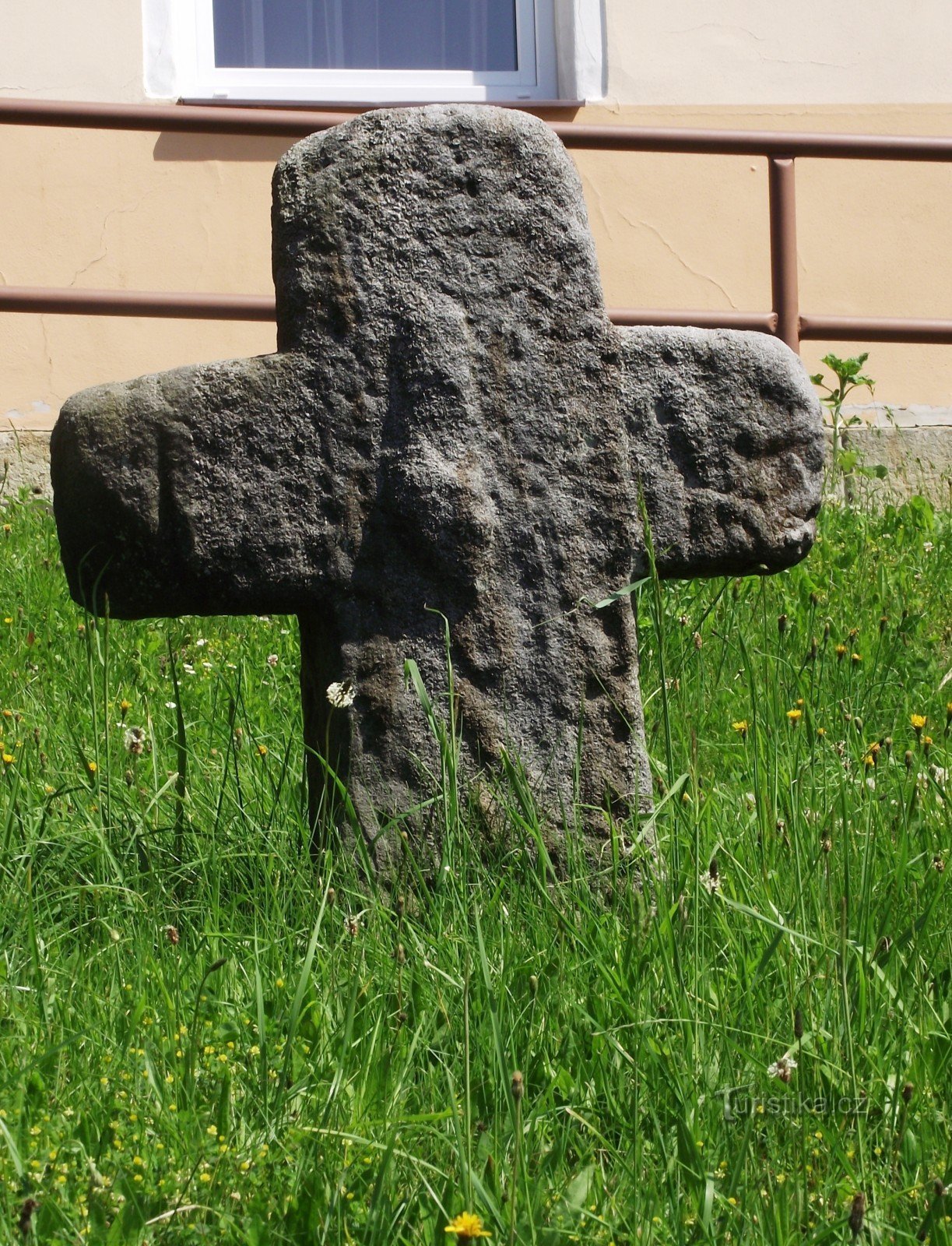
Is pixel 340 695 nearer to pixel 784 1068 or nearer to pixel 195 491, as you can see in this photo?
pixel 195 491

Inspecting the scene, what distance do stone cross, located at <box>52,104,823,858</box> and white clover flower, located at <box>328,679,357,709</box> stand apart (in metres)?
0.04

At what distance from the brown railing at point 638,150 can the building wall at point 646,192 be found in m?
0.61

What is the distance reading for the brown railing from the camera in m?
4.40

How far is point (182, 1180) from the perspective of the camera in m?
1.33

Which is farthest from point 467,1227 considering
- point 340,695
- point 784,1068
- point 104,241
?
point 104,241

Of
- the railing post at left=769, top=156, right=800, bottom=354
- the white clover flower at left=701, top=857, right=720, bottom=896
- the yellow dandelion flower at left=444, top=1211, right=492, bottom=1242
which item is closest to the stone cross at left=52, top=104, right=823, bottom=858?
the white clover flower at left=701, top=857, right=720, bottom=896

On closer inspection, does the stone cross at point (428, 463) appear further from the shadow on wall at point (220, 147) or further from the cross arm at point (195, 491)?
the shadow on wall at point (220, 147)

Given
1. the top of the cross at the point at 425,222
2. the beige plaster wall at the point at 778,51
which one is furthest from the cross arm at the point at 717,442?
the beige plaster wall at the point at 778,51

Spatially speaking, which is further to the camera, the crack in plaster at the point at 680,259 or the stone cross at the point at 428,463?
the crack in plaster at the point at 680,259

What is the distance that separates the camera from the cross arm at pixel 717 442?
2.15 metres

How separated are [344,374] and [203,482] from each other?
267 millimetres

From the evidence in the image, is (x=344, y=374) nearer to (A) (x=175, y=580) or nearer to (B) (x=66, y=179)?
(A) (x=175, y=580)

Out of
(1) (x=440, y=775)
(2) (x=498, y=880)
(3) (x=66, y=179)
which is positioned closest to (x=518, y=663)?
(1) (x=440, y=775)

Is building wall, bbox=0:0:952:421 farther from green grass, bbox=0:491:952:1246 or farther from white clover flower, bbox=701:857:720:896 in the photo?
white clover flower, bbox=701:857:720:896
